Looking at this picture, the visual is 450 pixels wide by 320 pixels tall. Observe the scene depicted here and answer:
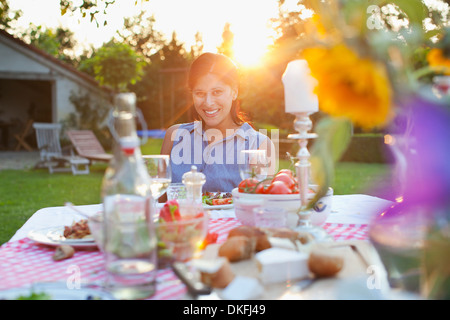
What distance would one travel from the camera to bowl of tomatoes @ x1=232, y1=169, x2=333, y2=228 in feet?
4.26

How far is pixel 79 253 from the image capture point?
46.8 inches

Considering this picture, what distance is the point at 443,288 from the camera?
688 millimetres

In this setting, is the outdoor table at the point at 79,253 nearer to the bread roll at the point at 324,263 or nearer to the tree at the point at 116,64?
the bread roll at the point at 324,263

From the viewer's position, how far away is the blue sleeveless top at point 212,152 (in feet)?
8.60

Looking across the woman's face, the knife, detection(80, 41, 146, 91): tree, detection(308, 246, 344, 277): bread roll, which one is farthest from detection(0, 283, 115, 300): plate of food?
detection(80, 41, 146, 91): tree

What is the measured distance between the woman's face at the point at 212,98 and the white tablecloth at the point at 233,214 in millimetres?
1074

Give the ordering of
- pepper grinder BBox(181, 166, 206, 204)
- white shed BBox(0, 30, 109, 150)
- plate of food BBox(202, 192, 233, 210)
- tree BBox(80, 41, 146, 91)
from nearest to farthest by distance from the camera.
Answer: pepper grinder BBox(181, 166, 206, 204), plate of food BBox(202, 192, 233, 210), tree BBox(80, 41, 146, 91), white shed BBox(0, 30, 109, 150)

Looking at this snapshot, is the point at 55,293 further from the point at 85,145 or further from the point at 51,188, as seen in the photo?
the point at 85,145

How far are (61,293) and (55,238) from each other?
485 millimetres

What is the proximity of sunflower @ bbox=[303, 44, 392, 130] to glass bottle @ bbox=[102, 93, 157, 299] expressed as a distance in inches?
14.9

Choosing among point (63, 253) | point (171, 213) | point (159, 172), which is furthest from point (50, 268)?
point (159, 172)

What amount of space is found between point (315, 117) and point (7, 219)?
377 inches

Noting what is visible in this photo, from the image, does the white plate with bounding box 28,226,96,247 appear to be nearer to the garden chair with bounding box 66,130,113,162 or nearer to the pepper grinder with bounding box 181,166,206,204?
the pepper grinder with bounding box 181,166,206,204
